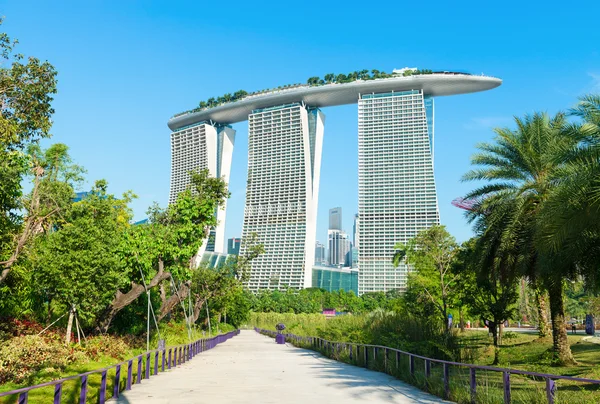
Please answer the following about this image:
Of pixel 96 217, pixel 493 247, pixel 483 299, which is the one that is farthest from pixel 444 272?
pixel 96 217

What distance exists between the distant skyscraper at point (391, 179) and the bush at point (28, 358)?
14592 centimetres

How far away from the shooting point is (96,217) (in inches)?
1118

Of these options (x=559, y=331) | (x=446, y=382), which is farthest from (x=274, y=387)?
(x=559, y=331)

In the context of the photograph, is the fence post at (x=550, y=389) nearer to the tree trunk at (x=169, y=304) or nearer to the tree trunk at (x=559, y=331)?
the tree trunk at (x=559, y=331)

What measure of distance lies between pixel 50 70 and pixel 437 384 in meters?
15.8

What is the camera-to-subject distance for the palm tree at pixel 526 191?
70.9 feet

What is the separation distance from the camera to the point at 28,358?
46.8 feet

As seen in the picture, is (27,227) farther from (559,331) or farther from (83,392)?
(559,331)

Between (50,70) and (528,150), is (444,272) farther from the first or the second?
(50,70)

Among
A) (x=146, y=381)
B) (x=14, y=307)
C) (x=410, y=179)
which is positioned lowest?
(x=146, y=381)

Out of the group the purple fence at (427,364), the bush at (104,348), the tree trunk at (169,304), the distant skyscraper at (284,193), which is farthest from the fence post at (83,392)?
the distant skyscraper at (284,193)

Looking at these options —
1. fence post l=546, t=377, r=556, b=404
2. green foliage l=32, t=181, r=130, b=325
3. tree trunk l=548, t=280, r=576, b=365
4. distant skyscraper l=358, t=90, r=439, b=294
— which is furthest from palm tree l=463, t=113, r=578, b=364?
distant skyscraper l=358, t=90, r=439, b=294

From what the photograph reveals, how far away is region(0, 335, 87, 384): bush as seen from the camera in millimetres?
12953

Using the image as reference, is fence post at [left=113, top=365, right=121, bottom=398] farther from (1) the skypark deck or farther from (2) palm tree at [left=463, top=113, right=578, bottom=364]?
(1) the skypark deck
